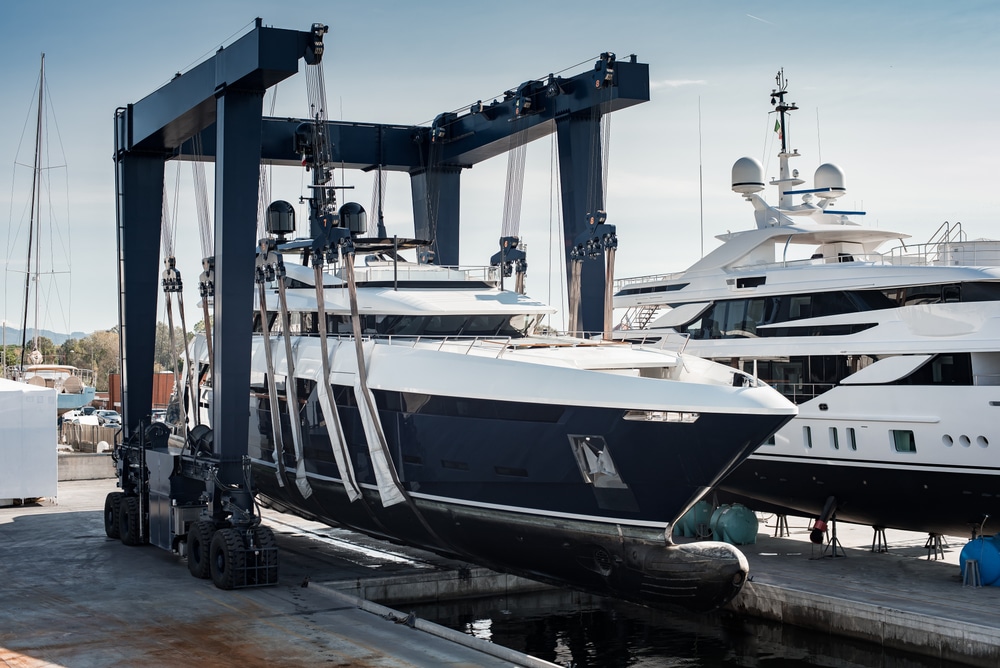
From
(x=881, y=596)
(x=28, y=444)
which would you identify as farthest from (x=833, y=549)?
(x=28, y=444)

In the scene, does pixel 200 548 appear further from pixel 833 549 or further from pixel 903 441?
pixel 903 441

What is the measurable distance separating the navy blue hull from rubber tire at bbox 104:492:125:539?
261 inches

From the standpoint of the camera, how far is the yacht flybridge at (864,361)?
56.7 ft

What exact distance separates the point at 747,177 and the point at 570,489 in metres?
13.3

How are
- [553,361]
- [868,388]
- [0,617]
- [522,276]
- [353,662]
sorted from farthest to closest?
[522,276], [868,388], [553,361], [0,617], [353,662]

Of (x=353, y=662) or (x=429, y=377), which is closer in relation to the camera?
(x=353, y=662)

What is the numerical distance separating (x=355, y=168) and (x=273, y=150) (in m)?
2.10

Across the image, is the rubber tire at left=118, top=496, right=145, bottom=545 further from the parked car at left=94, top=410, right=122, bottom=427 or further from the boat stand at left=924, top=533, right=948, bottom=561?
the parked car at left=94, top=410, right=122, bottom=427

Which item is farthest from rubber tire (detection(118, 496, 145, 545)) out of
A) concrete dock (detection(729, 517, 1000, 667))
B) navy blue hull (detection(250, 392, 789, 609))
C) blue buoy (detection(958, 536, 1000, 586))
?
blue buoy (detection(958, 536, 1000, 586))

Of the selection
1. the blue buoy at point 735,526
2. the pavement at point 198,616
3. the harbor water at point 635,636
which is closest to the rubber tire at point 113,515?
the pavement at point 198,616

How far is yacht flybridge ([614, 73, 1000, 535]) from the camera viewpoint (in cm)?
1728

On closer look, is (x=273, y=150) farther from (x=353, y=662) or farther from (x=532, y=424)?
(x=353, y=662)

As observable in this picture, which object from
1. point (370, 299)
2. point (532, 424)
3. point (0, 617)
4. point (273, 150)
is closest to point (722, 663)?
point (532, 424)

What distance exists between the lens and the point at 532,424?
1352cm
